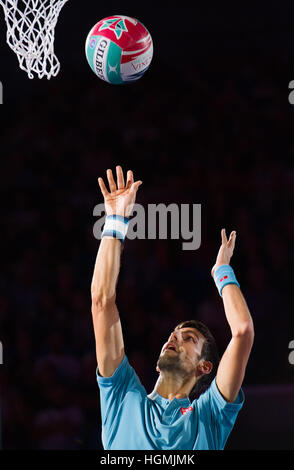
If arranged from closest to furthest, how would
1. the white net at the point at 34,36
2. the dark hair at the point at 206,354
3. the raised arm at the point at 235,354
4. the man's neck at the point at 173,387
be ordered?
the raised arm at the point at 235,354 < the man's neck at the point at 173,387 < the dark hair at the point at 206,354 < the white net at the point at 34,36

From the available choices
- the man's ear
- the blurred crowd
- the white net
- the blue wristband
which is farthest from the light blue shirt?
the white net

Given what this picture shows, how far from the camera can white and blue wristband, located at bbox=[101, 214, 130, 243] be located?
352 cm

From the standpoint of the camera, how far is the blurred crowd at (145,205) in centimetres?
517

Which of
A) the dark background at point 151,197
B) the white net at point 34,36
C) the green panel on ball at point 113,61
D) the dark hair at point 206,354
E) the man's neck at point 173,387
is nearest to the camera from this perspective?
the man's neck at point 173,387

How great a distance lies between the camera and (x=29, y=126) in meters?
7.32

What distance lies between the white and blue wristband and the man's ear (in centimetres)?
74

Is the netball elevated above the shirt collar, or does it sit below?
above

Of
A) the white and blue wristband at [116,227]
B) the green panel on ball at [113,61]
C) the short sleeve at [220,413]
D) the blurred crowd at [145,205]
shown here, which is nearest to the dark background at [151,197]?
the blurred crowd at [145,205]

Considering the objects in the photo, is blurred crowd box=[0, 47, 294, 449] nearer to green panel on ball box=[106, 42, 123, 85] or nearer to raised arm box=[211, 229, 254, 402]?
raised arm box=[211, 229, 254, 402]

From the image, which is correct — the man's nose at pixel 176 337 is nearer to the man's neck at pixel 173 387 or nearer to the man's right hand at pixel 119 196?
the man's neck at pixel 173 387

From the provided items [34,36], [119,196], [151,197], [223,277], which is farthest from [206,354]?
[151,197]

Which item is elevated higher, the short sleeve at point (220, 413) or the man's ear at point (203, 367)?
the man's ear at point (203, 367)

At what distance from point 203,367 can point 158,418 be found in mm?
362

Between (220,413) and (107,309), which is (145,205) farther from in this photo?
(220,413)
